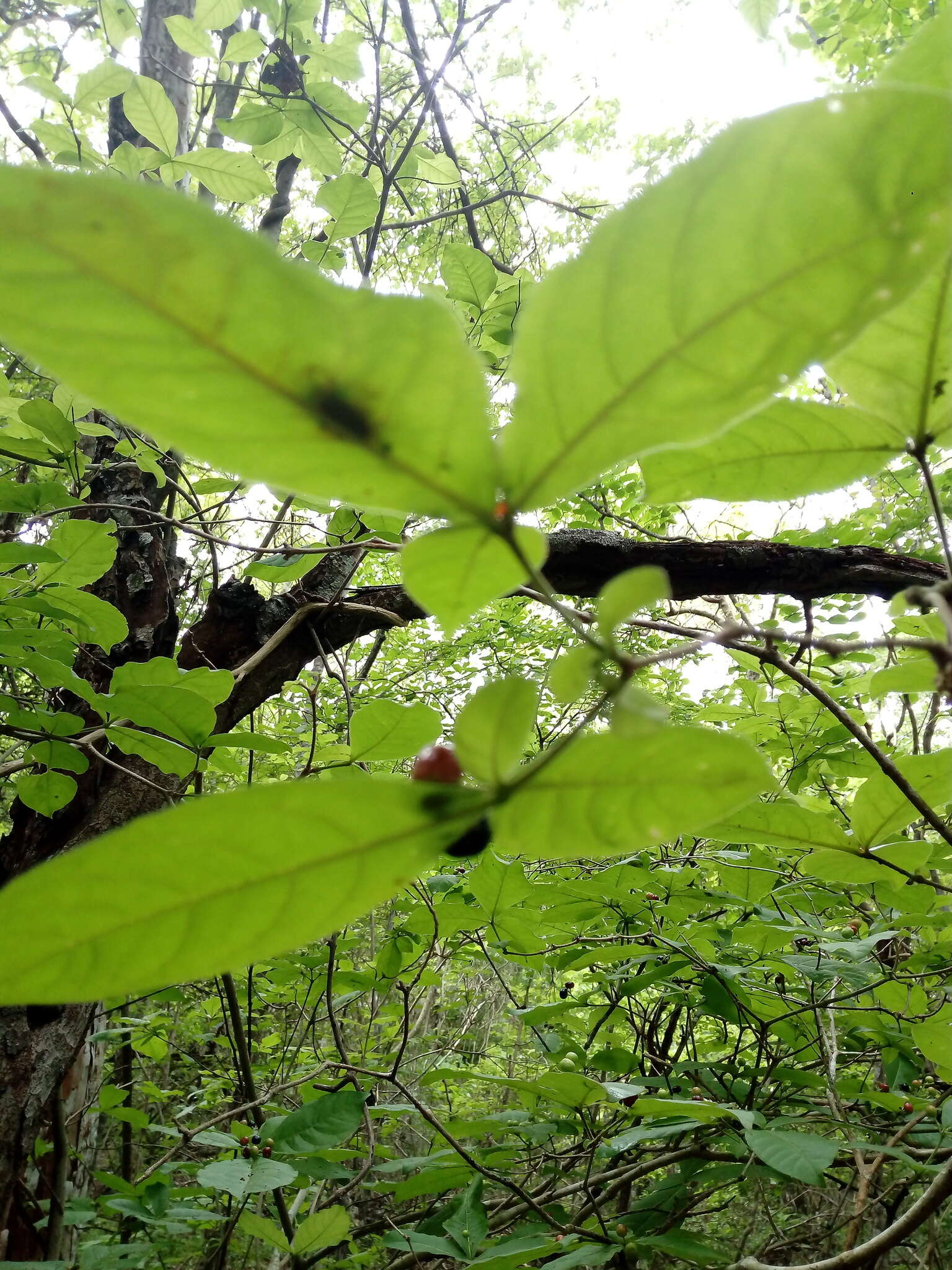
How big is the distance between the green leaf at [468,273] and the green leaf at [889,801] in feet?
3.56

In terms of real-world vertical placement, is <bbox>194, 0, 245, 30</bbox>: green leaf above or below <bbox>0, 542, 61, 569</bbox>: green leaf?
above

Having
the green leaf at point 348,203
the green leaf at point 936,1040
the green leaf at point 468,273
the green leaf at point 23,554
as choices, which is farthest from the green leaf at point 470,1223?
the green leaf at point 348,203

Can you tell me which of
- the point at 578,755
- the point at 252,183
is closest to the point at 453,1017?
the point at 252,183

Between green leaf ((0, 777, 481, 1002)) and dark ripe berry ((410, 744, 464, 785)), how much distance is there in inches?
0.8

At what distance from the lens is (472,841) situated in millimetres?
240

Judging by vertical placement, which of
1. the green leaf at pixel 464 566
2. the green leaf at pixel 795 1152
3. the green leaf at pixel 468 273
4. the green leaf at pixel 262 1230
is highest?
→ the green leaf at pixel 468 273

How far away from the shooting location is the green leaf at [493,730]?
23 centimetres

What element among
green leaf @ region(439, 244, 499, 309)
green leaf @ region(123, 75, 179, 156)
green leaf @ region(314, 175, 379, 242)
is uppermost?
green leaf @ region(123, 75, 179, 156)

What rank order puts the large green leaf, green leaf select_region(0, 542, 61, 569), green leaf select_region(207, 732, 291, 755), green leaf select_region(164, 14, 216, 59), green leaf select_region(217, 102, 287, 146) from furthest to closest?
green leaf select_region(217, 102, 287, 146), green leaf select_region(164, 14, 216, 59), green leaf select_region(0, 542, 61, 569), green leaf select_region(207, 732, 291, 755), the large green leaf

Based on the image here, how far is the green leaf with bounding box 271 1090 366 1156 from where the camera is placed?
3.43ft

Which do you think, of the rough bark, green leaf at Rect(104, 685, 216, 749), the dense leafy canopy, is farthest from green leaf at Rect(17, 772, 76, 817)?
green leaf at Rect(104, 685, 216, 749)

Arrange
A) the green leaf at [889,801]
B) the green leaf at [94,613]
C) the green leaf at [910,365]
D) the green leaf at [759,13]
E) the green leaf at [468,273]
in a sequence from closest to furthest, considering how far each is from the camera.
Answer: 1. the green leaf at [910,365]
2. the green leaf at [889,801]
3. the green leaf at [94,613]
4. the green leaf at [468,273]
5. the green leaf at [759,13]

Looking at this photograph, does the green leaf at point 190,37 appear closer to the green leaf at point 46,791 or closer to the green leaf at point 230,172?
the green leaf at point 230,172

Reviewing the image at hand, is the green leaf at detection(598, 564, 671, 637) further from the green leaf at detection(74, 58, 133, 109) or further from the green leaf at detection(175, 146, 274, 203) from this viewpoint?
the green leaf at detection(74, 58, 133, 109)
